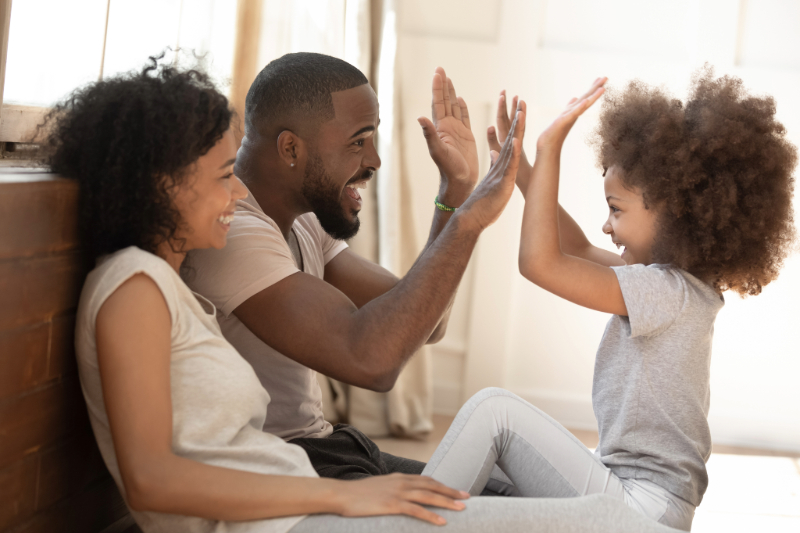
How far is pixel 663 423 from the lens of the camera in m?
1.26

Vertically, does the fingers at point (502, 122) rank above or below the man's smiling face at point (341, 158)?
above

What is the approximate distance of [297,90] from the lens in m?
1.53

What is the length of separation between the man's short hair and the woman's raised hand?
2.69ft

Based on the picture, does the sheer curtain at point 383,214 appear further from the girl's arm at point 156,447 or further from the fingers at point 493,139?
the girl's arm at point 156,447

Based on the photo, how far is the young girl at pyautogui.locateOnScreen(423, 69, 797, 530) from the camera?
1264mm

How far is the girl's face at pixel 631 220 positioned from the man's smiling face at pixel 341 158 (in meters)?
0.51

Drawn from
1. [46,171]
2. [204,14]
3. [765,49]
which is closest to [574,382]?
[765,49]

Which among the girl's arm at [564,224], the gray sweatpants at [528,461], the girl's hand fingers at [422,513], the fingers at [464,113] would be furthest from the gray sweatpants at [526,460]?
the fingers at [464,113]

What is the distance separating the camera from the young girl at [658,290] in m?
1.26

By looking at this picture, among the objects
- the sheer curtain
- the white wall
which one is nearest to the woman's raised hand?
the sheer curtain

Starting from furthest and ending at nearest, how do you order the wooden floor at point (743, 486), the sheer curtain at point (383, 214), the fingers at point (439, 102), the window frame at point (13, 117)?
1. the sheer curtain at point (383, 214)
2. the wooden floor at point (743, 486)
3. the fingers at point (439, 102)
4. the window frame at point (13, 117)

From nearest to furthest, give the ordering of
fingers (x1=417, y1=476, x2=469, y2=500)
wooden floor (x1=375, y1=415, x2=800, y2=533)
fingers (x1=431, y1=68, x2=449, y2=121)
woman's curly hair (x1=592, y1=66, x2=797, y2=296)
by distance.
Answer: fingers (x1=417, y1=476, x2=469, y2=500), woman's curly hair (x1=592, y1=66, x2=797, y2=296), fingers (x1=431, y1=68, x2=449, y2=121), wooden floor (x1=375, y1=415, x2=800, y2=533)

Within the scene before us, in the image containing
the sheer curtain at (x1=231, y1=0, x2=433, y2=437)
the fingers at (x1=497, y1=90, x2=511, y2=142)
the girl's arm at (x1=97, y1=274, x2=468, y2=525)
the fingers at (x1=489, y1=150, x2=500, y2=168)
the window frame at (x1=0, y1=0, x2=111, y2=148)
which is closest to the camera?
the girl's arm at (x1=97, y1=274, x2=468, y2=525)

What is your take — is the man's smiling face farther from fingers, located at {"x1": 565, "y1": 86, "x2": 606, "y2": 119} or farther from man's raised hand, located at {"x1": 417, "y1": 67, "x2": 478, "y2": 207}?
fingers, located at {"x1": 565, "y1": 86, "x2": 606, "y2": 119}
